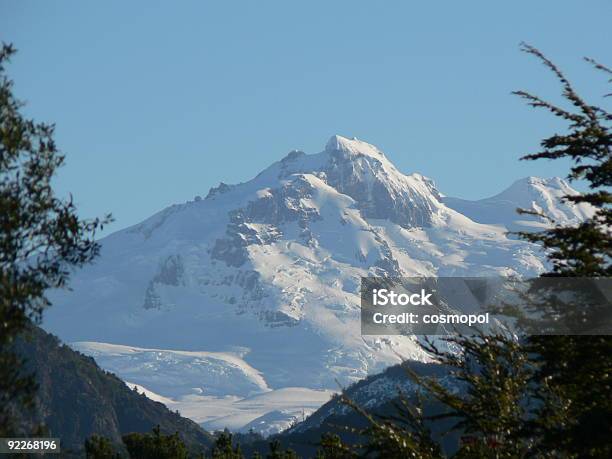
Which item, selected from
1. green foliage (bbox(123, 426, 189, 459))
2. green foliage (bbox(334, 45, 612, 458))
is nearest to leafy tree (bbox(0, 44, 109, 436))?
green foliage (bbox(334, 45, 612, 458))

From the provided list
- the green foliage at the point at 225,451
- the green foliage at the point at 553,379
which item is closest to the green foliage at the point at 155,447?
the green foliage at the point at 225,451

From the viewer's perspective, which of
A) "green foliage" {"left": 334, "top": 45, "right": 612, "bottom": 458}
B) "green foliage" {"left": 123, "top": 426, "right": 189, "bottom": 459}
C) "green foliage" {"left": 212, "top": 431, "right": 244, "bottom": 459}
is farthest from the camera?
"green foliage" {"left": 212, "top": 431, "right": 244, "bottom": 459}

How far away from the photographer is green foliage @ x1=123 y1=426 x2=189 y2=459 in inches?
3770

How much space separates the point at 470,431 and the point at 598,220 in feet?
15.9

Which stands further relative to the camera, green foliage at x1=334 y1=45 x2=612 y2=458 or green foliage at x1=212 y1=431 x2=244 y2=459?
green foliage at x1=212 y1=431 x2=244 y2=459

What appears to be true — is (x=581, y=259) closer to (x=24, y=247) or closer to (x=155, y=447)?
(x=24, y=247)

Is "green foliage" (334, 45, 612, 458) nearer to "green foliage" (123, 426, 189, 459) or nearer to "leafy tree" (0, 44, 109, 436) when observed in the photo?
"leafy tree" (0, 44, 109, 436)

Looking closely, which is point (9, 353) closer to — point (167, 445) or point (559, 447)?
point (559, 447)

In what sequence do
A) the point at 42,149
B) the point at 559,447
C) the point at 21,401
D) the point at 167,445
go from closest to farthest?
1. the point at 559,447
2. the point at 21,401
3. the point at 42,149
4. the point at 167,445

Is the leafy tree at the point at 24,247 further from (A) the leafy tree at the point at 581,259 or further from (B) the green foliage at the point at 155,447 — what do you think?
(B) the green foliage at the point at 155,447

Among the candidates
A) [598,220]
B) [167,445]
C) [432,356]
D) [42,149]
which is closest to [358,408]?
[432,356]

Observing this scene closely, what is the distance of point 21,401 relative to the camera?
19312mm

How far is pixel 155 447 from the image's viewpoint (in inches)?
3802

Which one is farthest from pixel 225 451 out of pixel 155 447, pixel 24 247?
pixel 24 247
